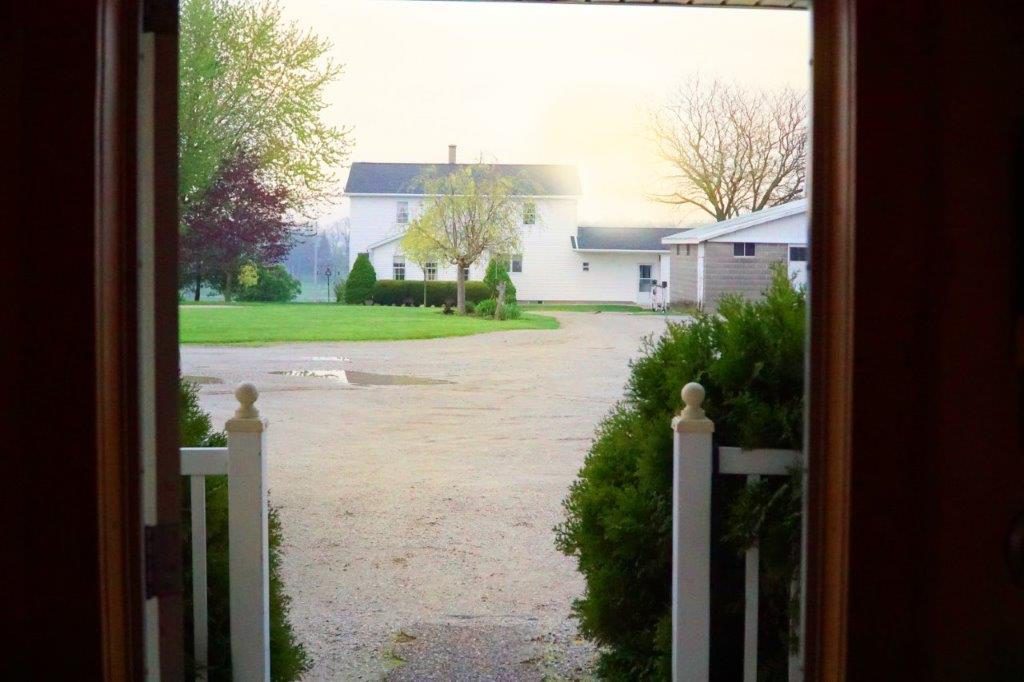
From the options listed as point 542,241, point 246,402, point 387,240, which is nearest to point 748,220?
point 246,402

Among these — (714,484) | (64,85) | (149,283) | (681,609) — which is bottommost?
(681,609)

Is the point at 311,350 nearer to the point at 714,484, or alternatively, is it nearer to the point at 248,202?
the point at 248,202

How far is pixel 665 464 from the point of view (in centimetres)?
275

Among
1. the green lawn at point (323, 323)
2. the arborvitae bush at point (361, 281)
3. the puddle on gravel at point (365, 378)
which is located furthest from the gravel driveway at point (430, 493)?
the arborvitae bush at point (361, 281)

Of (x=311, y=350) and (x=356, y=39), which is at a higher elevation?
(x=356, y=39)

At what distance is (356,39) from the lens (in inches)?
450

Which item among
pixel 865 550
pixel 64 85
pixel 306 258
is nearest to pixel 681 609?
pixel 865 550

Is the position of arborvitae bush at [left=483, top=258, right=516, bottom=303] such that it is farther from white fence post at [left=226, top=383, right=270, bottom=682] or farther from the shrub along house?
white fence post at [left=226, top=383, right=270, bottom=682]

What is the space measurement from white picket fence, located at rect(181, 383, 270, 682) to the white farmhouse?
512 inches

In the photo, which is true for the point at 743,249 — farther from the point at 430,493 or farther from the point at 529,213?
the point at 529,213

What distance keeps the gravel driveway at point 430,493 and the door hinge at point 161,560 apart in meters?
2.41

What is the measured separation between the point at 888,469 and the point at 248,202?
824 cm

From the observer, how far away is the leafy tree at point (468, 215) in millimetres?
16984

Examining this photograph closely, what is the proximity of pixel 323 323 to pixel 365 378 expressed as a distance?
3.67m
